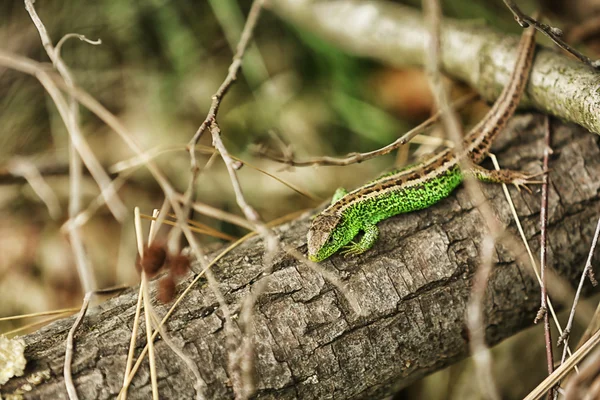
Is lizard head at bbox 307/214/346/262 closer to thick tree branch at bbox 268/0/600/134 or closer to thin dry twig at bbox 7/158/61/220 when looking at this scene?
thick tree branch at bbox 268/0/600/134

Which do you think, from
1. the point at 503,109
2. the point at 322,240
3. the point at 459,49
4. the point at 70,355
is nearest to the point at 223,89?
the point at 322,240

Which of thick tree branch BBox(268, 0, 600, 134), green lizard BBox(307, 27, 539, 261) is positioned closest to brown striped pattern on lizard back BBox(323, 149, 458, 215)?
Answer: green lizard BBox(307, 27, 539, 261)

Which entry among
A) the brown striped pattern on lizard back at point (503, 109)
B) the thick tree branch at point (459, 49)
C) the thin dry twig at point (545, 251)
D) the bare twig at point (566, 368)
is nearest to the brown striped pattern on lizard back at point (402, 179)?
the brown striped pattern on lizard back at point (503, 109)

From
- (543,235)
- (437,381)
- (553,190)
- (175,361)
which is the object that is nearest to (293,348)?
(175,361)

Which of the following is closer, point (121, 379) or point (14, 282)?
point (121, 379)

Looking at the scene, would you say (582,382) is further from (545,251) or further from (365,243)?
(365,243)

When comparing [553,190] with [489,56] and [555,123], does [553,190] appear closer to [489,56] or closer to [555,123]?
[555,123]

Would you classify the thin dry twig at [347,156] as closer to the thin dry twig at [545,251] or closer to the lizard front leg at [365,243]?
the lizard front leg at [365,243]
